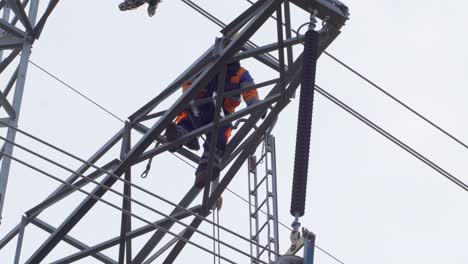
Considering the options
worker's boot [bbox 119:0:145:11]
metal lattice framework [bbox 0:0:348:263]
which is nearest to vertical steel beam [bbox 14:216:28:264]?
metal lattice framework [bbox 0:0:348:263]

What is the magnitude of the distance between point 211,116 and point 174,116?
1.36 meters

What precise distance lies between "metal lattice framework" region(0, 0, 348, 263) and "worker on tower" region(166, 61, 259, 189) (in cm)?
12

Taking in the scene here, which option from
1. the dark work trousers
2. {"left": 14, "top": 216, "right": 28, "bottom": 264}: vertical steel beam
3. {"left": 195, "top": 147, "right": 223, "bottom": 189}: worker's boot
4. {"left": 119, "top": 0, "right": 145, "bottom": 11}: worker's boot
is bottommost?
{"left": 14, "top": 216, "right": 28, "bottom": 264}: vertical steel beam

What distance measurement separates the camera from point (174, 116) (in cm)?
1297

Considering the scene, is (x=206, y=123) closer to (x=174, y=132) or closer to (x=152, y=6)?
(x=174, y=132)

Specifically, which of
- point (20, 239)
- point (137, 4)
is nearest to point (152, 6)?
point (137, 4)

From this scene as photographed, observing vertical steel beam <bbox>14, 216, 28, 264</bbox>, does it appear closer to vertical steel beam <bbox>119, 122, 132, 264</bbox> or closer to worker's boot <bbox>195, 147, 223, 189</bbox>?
vertical steel beam <bbox>119, 122, 132, 264</bbox>

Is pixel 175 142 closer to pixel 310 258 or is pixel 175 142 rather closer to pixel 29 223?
pixel 29 223

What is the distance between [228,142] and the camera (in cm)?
1409

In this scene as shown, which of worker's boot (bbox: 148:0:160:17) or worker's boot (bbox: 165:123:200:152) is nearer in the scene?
worker's boot (bbox: 165:123:200:152)

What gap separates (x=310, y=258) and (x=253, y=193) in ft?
12.7

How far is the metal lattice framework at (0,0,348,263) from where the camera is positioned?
1277cm

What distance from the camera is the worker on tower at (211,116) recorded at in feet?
44.8

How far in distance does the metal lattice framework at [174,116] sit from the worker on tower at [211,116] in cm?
12
